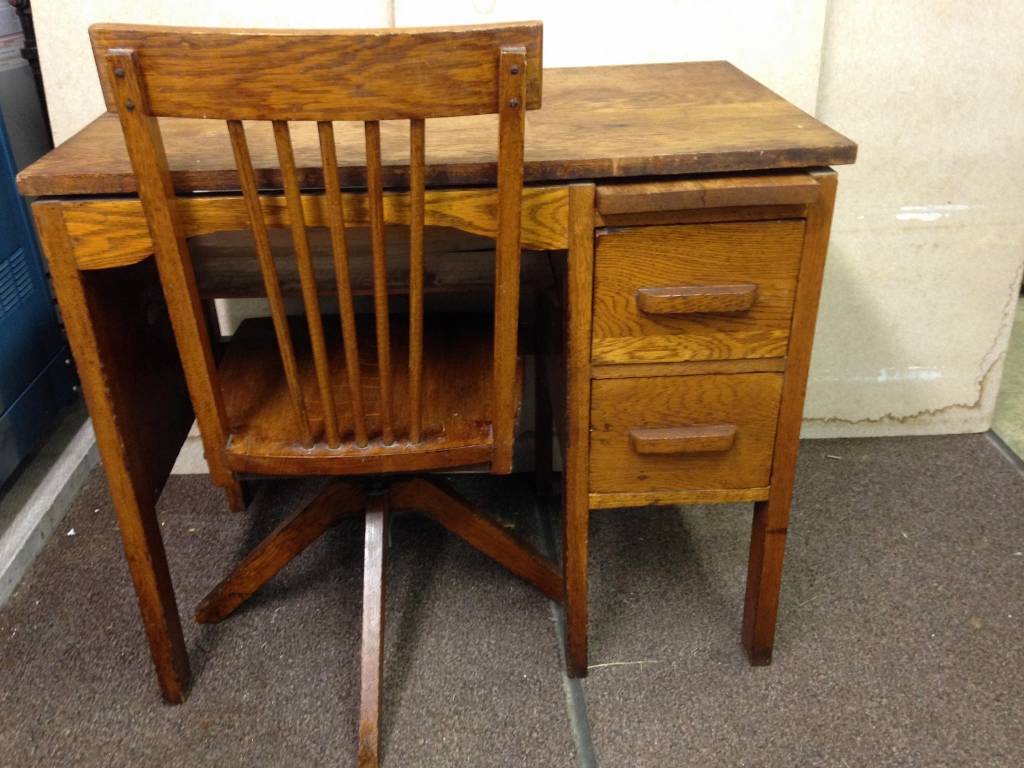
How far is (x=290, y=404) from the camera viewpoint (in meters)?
1.25

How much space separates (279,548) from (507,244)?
74 centimetres

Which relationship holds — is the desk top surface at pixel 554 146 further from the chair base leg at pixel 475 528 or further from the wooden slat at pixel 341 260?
the chair base leg at pixel 475 528

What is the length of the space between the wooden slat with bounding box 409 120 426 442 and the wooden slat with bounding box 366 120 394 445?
29 millimetres

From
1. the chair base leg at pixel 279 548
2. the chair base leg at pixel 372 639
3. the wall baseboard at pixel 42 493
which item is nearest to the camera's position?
the chair base leg at pixel 372 639

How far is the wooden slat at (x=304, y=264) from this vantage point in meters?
0.94

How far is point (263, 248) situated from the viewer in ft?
3.27

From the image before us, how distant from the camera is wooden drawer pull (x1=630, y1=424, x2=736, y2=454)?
122cm

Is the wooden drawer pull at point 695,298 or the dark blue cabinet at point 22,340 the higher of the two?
the wooden drawer pull at point 695,298

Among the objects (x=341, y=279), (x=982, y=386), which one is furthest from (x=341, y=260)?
(x=982, y=386)

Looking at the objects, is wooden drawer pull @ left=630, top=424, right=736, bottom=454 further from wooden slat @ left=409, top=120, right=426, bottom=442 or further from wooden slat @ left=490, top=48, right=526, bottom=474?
wooden slat @ left=409, top=120, right=426, bottom=442

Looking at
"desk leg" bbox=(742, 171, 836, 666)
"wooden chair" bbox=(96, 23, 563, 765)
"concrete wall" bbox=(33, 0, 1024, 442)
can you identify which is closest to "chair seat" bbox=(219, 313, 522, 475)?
"wooden chair" bbox=(96, 23, 563, 765)

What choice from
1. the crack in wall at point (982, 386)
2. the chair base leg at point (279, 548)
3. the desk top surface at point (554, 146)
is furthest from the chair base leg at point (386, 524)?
the crack in wall at point (982, 386)

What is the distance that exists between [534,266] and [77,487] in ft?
3.54

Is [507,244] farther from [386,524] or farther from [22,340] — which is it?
[22,340]
